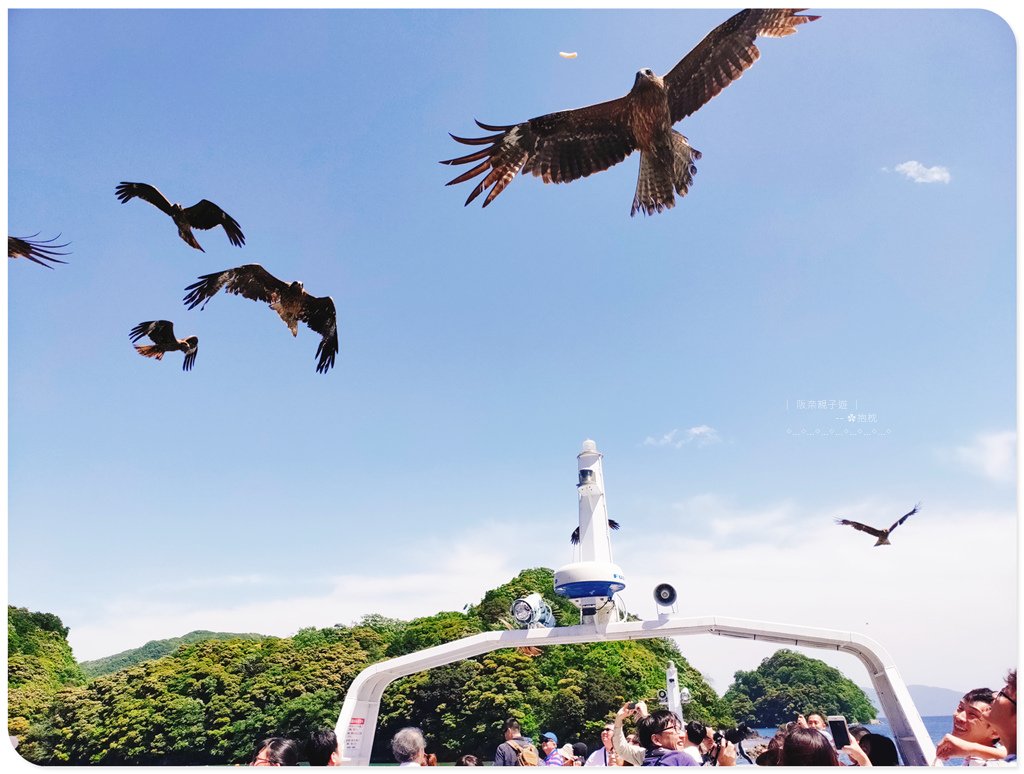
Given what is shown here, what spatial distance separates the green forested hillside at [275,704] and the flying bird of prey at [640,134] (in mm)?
33740

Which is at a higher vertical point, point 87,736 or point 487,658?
point 487,658

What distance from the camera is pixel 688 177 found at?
9914 mm

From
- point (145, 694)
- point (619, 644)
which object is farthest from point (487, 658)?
point (145, 694)

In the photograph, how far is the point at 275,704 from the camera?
1586 inches

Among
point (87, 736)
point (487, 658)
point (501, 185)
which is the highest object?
point (501, 185)

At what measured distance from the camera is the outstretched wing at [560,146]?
32.1 feet

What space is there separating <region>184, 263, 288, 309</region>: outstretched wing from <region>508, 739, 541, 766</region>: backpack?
656 cm

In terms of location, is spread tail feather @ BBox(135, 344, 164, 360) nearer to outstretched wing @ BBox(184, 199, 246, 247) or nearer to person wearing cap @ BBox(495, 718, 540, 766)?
outstretched wing @ BBox(184, 199, 246, 247)

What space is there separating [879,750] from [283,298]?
28.1 ft

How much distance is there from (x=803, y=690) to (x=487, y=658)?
39.5 m

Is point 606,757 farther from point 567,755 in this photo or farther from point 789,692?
point 789,692

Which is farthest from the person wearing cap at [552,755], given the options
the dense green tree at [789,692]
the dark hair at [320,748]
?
the dense green tree at [789,692]

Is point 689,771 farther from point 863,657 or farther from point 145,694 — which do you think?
point 145,694

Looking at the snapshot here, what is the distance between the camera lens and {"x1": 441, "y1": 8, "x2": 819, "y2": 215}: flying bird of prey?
930 centimetres
